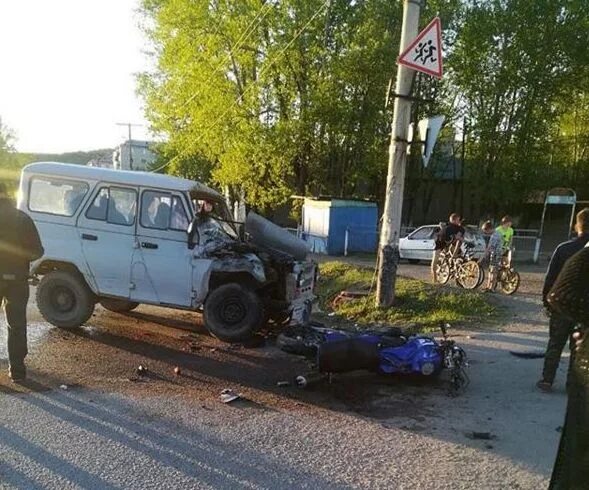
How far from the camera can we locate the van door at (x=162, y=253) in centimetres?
835

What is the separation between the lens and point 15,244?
5996 millimetres


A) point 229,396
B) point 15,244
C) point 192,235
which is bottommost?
point 229,396

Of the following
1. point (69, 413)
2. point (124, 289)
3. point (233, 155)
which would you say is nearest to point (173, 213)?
point (124, 289)

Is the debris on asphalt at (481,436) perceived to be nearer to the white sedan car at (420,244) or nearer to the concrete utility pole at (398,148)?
the concrete utility pole at (398,148)

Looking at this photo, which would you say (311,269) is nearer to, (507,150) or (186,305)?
(186,305)

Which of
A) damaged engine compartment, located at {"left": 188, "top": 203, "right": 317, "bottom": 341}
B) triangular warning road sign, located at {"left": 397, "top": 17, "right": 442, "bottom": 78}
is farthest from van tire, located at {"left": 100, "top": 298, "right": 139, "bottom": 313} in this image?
triangular warning road sign, located at {"left": 397, "top": 17, "right": 442, "bottom": 78}

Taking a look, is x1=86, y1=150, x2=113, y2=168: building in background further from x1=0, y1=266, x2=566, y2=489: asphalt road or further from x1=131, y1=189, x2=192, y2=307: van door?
x1=0, y1=266, x2=566, y2=489: asphalt road

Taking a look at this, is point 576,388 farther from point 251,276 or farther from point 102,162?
point 102,162

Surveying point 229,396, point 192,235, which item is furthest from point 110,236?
point 229,396

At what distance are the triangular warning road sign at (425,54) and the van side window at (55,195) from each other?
16.9ft

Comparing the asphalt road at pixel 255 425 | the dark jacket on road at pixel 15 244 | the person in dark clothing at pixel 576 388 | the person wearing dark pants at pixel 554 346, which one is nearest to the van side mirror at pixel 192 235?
the asphalt road at pixel 255 425

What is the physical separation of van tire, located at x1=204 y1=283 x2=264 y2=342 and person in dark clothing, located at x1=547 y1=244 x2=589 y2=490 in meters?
5.34

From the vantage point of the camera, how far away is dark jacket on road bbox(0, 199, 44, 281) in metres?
5.95

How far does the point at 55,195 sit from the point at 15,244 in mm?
2974
